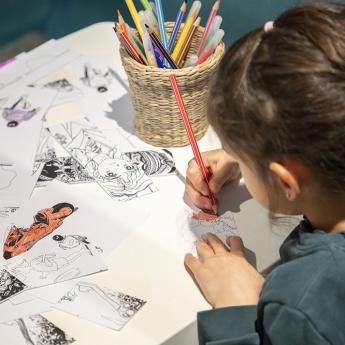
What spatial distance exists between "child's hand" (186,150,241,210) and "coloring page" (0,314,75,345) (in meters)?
Result: 0.26

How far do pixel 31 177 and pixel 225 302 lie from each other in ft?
1.17

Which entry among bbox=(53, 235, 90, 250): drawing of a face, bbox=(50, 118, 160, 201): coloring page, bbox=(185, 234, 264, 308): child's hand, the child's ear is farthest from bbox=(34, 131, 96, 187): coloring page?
the child's ear

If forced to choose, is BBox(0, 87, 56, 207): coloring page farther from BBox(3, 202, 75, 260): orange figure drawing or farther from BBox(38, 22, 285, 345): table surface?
BBox(38, 22, 285, 345): table surface

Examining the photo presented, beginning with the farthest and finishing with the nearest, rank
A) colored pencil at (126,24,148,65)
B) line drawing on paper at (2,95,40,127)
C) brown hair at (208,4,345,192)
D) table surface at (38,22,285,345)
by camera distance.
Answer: line drawing on paper at (2,95,40,127) < colored pencil at (126,24,148,65) < table surface at (38,22,285,345) < brown hair at (208,4,345,192)

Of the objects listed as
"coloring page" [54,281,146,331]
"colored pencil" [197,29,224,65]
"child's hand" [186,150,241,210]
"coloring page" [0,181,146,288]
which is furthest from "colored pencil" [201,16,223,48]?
"coloring page" [54,281,146,331]

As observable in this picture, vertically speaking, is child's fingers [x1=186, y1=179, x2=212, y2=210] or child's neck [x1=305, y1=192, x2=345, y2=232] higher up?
child's neck [x1=305, y1=192, x2=345, y2=232]

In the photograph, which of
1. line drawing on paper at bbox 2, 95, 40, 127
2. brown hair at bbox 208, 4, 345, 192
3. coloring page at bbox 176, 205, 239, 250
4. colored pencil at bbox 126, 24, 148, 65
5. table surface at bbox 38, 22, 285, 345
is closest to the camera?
brown hair at bbox 208, 4, 345, 192

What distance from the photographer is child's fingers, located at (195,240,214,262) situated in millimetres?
675

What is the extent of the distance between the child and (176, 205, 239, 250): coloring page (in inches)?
4.0

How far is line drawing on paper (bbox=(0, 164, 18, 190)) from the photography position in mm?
793

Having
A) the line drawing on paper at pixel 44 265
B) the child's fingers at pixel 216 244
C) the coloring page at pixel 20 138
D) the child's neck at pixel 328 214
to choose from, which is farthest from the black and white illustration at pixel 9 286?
the child's neck at pixel 328 214

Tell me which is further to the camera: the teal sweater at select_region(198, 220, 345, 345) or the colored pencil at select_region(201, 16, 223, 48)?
the colored pencil at select_region(201, 16, 223, 48)

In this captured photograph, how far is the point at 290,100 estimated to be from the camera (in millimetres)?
499

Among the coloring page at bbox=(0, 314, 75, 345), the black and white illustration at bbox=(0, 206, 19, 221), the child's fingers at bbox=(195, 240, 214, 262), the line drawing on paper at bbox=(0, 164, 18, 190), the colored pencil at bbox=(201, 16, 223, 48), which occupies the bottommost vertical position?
the child's fingers at bbox=(195, 240, 214, 262)
